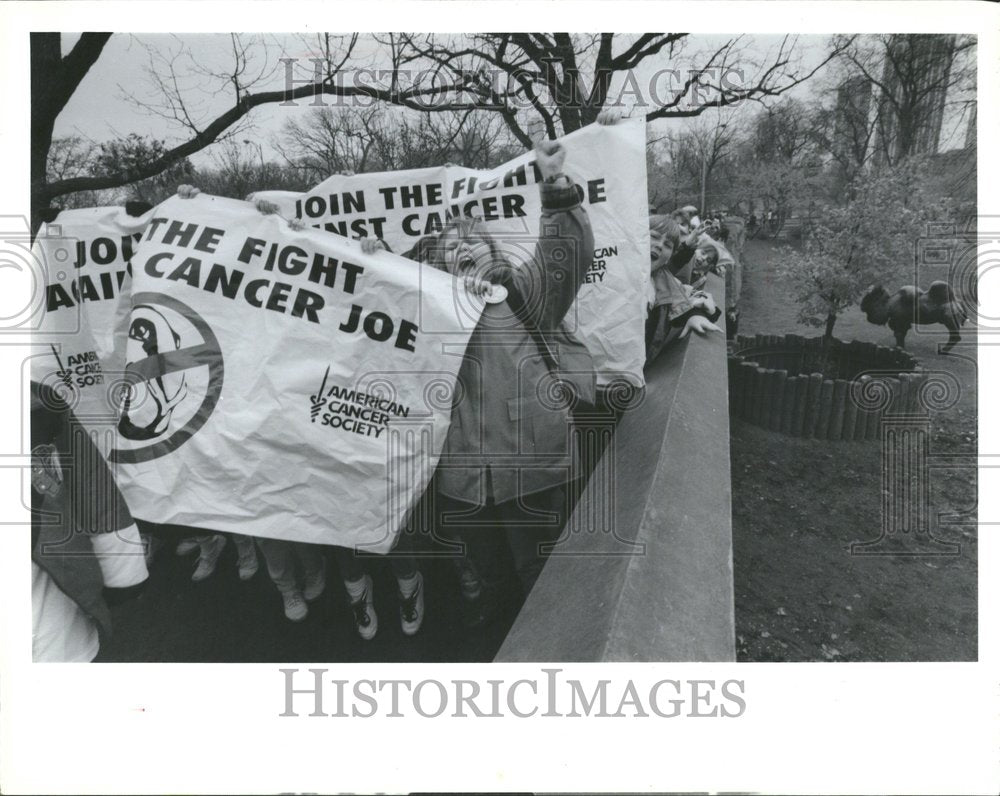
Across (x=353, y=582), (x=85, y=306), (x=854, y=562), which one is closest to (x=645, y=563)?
(x=353, y=582)

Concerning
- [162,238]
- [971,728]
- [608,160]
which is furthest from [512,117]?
[971,728]

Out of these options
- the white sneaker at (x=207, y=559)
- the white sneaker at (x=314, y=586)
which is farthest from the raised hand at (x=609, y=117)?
the white sneaker at (x=207, y=559)

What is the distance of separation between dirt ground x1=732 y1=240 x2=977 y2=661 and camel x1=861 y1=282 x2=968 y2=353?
10 centimetres

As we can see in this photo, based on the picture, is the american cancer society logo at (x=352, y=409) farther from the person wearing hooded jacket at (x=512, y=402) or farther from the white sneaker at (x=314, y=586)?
the white sneaker at (x=314, y=586)

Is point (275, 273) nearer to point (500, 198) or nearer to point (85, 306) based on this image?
point (85, 306)

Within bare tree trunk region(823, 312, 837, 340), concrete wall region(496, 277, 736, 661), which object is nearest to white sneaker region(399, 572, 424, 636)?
concrete wall region(496, 277, 736, 661)

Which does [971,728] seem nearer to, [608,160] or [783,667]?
[783,667]

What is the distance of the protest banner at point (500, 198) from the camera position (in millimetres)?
3320

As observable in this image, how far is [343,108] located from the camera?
297 centimetres

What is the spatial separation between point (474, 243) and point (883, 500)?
2334 millimetres

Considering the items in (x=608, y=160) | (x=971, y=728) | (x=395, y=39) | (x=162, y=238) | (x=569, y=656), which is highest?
(x=395, y=39)

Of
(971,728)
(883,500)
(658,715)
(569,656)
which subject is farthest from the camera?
(883,500)

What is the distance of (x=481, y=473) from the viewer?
8.93 ft

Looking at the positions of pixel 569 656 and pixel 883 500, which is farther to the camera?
pixel 883 500
